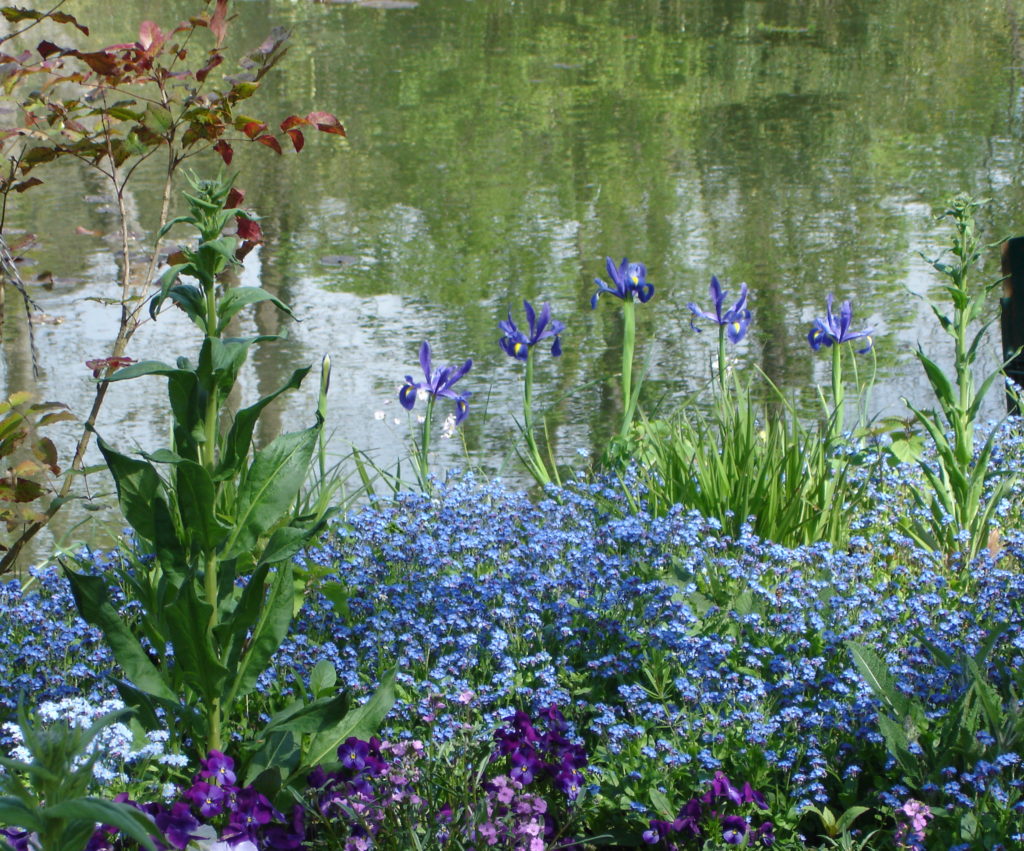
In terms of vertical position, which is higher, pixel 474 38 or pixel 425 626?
pixel 474 38

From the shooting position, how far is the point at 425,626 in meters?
2.85

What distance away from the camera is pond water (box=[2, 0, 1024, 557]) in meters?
5.49

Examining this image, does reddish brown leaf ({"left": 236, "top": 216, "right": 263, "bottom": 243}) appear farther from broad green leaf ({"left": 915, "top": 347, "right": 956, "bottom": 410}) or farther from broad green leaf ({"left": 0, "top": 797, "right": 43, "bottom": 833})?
broad green leaf ({"left": 915, "top": 347, "right": 956, "bottom": 410})

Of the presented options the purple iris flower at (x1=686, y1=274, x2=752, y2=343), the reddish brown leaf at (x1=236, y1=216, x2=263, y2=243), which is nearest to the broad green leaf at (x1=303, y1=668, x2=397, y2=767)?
the reddish brown leaf at (x1=236, y1=216, x2=263, y2=243)

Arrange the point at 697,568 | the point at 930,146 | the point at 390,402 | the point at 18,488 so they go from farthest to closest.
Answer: the point at 930,146 → the point at 390,402 → the point at 697,568 → the point at 18,488

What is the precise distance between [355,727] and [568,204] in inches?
225

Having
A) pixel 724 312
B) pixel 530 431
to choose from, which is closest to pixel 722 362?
pixel 724 312

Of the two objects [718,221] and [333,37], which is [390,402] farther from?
[333,37]

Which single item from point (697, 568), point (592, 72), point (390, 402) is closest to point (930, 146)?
point (592, 72)

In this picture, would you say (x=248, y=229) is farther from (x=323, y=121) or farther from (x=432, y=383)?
(x=432, y=383)

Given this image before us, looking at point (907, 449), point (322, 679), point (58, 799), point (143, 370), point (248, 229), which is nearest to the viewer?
point (58, 799)

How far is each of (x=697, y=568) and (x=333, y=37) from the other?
11149 mm

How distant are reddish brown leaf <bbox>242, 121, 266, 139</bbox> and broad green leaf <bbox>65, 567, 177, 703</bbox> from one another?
138cm

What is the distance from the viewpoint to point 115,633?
95.5 inches
